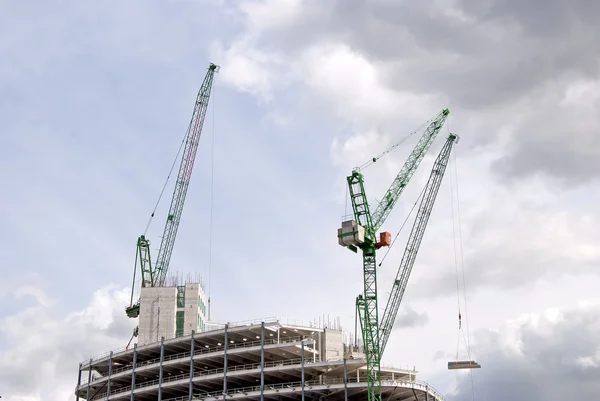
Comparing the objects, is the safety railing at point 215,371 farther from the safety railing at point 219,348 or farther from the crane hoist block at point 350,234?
the crane hoist block at point 350,234

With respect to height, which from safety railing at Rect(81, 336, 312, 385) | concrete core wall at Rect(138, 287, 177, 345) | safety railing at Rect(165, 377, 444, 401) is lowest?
safety railing at Rect(165, 377, 444, 401)

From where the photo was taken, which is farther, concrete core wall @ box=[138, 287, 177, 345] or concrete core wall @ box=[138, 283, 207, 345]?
concrete core wall @ box=[138, 283, 207, 345]

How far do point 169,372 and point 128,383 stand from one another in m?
11.1

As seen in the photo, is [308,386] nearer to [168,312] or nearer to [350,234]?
[350,234]

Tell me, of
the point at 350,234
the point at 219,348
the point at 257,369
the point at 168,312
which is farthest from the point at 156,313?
the point at 350,234

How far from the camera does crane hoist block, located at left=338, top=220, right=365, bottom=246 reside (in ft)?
425

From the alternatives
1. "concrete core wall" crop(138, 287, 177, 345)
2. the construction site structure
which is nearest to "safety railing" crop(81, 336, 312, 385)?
the construction site structure

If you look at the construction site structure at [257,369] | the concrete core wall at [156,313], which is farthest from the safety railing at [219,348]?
the concrete core wall at [156,313]

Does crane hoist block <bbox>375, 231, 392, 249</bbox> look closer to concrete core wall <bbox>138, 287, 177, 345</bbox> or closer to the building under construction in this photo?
the building under construction

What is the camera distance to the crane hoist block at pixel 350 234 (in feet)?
425

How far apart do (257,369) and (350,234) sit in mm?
25964

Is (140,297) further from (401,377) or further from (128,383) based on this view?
(401,377)

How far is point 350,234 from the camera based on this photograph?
129625 mm

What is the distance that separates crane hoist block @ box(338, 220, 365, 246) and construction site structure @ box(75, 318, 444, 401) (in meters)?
15.2
